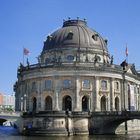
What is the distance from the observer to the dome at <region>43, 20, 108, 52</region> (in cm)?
8912

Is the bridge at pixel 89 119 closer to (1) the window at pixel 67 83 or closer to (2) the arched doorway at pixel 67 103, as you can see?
(1) the window at pixel 67 83

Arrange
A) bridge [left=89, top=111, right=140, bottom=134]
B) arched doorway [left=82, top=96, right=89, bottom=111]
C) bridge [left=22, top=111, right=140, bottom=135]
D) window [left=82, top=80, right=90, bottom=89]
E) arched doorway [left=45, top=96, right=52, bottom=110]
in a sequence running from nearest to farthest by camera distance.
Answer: bridge [left=22, top=111, right=140, bottom=135], bridge [left=89, top=111, right=140, bottom=134], window [left=82, top=80, right=90, bottom=89], arched doorway [left=82, top=96, right=89, bottom=111], arched doorway [left=45, top=96, right=52, bottom=110]

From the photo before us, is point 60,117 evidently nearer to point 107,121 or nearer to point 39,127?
point 39,127

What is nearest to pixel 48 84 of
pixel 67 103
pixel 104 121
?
pixel 67 103

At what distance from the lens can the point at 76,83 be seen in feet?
256

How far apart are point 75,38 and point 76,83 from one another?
50.2 ft

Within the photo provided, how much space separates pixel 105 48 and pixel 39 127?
114 ft

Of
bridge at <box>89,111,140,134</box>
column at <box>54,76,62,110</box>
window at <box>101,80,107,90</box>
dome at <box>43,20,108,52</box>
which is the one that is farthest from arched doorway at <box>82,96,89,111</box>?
dome at <box>43,20,108,52</box>

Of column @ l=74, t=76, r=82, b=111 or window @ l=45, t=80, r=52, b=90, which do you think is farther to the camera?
window @ l=45, t=80, r=52, b=90

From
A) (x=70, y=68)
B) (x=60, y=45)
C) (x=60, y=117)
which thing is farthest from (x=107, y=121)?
(x=60, y=45)

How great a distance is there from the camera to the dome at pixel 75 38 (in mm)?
89125

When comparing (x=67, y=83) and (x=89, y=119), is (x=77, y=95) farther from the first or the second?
(x=89, y=119)

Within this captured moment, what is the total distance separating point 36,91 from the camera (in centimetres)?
8125

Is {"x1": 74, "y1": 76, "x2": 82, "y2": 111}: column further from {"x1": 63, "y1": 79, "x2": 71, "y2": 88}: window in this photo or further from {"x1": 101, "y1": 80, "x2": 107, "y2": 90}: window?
{"x1": 101, "y1": 80, "x2": 107, "y2": 90}: window
